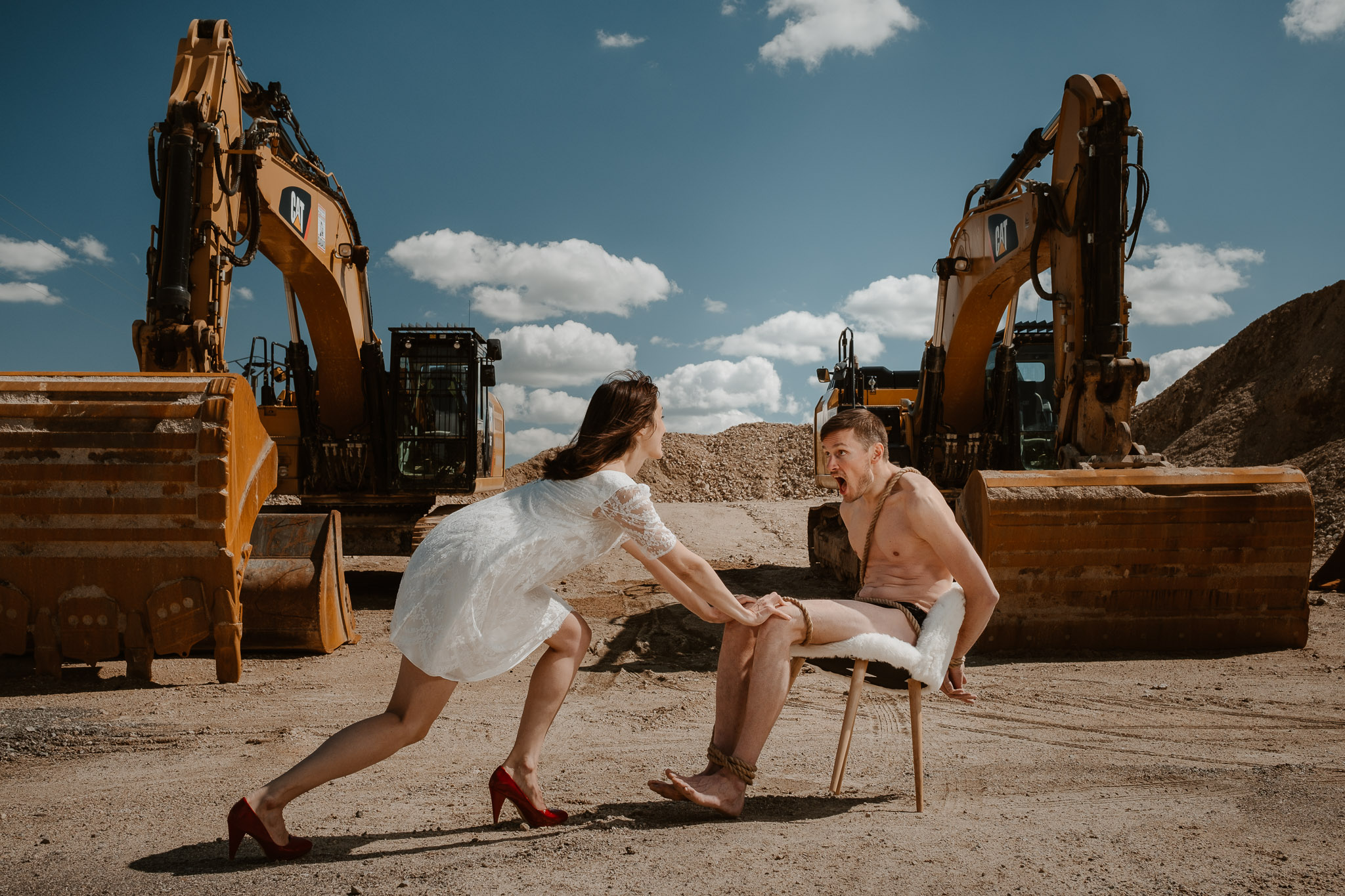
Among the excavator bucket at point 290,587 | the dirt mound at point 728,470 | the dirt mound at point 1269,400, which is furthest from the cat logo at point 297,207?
the dirt mound at point 728,470

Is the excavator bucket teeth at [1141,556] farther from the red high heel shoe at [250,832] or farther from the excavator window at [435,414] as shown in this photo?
the excavator window at [435,414]

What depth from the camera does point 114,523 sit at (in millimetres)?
4973

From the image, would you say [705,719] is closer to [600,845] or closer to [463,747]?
[463,747]

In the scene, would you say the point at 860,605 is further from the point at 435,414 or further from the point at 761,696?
the point at 435,414

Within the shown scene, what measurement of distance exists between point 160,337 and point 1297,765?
7.28 m

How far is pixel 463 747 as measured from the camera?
4.19 m

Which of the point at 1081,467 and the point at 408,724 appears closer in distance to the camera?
the point at 408,724

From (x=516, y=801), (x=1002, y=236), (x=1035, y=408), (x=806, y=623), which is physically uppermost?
(x=1002, y=236)

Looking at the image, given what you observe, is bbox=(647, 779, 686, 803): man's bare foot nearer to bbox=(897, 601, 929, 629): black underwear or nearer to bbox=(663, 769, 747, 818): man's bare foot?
bbox=(663, 769, 747, 818): man's bare foot

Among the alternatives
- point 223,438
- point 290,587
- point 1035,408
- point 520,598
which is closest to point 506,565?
point 520,598

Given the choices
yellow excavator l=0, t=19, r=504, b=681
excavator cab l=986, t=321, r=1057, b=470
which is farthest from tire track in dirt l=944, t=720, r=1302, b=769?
excavator cab l=986, t=321, r=1057, b=470

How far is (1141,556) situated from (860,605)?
384 cm

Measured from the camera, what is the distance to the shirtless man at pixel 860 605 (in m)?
3.01

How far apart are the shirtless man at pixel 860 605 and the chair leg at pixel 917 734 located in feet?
0.53
